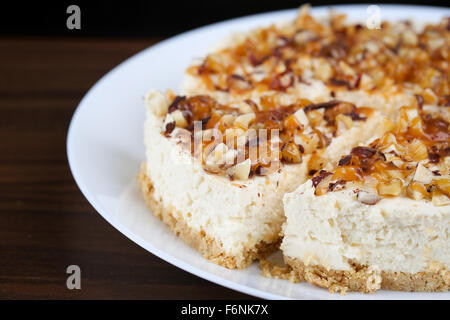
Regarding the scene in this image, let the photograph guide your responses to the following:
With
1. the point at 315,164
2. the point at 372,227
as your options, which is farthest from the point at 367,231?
the point at 315,164

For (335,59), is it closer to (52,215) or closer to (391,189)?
(391,189)

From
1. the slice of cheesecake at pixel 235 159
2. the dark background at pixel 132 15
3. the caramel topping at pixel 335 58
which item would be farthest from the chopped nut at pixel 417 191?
the dark background at pixel 132 15

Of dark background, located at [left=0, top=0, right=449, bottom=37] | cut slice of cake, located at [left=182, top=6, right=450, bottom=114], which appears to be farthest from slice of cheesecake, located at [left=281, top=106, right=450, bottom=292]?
dark background, located at [left=0, top=0, right=449, bottom=37]

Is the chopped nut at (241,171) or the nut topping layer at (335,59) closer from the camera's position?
the chopped nut at (241,171)

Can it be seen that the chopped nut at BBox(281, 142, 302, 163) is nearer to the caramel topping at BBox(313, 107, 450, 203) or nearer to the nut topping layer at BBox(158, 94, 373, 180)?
A: the nut topping layer at BBox(158, 94, 373, 180)

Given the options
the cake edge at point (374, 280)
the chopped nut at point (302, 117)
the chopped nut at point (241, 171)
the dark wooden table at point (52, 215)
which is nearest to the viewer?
the cake edge at point (374, 280)

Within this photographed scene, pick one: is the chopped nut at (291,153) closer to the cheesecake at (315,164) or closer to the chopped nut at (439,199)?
the cheesecake at (315,164)

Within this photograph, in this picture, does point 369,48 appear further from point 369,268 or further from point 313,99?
point 369,268
